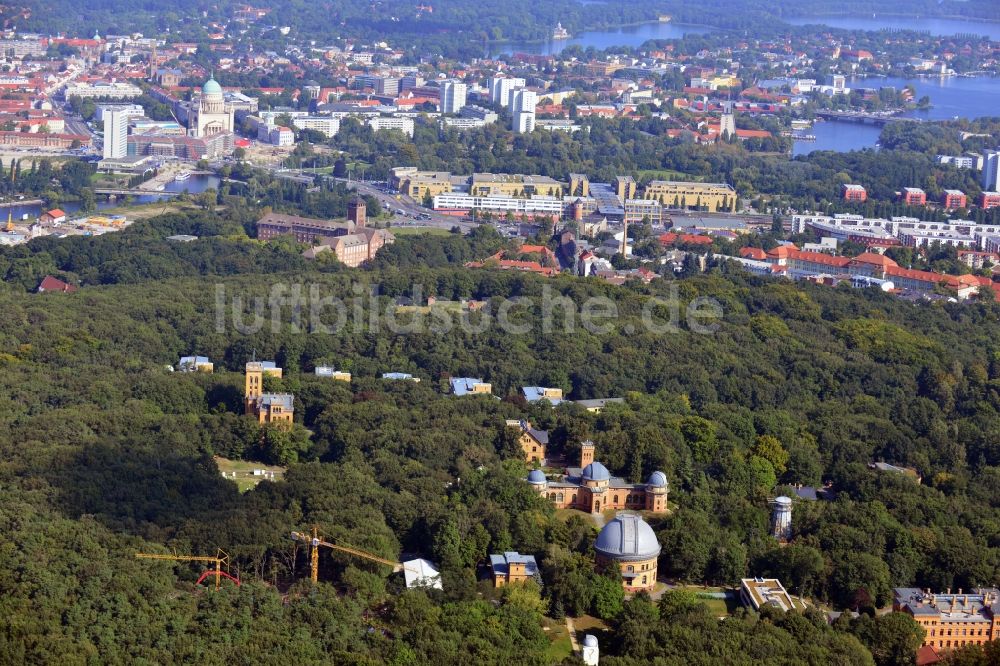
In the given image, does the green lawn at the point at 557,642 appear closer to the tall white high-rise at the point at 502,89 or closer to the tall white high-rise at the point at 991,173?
the tall white high-rise at the point at 991,173

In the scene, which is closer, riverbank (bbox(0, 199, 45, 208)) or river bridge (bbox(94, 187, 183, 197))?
riverbank (bbox(0, 199, 45, 208))

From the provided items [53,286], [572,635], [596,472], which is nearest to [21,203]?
[53,286]

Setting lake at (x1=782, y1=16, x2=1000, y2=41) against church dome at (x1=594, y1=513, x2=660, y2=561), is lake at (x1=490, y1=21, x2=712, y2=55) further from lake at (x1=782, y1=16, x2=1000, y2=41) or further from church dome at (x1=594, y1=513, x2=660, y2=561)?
church dome at (x1=594, y1=513, x2=660, y2=561)

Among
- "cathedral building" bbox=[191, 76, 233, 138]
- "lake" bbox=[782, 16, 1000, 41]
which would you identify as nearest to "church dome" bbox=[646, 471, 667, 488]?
"cathedral building" bbox=[191, 76, 233, 138]

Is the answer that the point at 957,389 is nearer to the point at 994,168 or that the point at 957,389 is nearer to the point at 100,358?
the point at 100,358

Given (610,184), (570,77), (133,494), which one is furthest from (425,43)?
(133,494)
